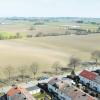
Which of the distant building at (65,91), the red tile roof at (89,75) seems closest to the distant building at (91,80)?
the red tile roof at (89,75)

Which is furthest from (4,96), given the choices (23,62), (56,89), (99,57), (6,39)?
(6,39)

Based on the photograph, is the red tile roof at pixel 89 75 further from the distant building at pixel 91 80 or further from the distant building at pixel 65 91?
the distant building at pixel 65 91

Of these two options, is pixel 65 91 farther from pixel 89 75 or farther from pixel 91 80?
pixel 89 75

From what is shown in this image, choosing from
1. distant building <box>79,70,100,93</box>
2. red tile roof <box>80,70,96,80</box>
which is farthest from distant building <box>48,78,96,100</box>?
red tile roof <box>80,70,96,80</box>

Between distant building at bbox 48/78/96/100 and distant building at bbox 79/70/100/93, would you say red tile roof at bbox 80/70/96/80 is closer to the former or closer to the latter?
distant building at bbox 79/70/100/93

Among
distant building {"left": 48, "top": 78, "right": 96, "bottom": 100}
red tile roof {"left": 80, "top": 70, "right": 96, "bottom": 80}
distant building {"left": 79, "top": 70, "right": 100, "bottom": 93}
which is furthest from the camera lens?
red tile roof {"left": 80, "top": 70, "right": 96, "bottom": 80}

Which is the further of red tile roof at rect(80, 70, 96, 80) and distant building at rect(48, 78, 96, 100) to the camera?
red tile roof at rect(80, 70, 96, 80)

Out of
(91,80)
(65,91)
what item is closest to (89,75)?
(91,80)
